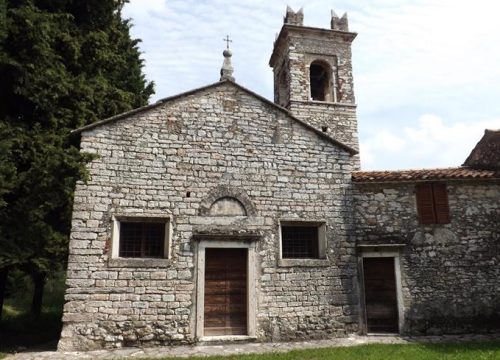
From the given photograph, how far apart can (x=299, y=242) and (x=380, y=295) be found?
2372mm

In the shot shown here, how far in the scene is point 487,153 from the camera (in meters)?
11.6

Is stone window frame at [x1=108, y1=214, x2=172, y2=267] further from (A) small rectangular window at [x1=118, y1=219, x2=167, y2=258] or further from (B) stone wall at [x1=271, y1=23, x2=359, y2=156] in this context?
(B) stone wall at [x1=271, y1=23, x2=359, y2=156]

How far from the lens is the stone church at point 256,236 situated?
866 cm

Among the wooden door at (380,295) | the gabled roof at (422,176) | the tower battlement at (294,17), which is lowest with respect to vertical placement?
the wooden door at (380,295)

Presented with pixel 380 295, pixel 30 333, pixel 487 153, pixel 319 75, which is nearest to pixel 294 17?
pixel 319 75

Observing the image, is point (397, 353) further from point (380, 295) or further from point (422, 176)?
point (422, 176)

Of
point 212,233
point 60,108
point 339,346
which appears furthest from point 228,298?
point 60,108

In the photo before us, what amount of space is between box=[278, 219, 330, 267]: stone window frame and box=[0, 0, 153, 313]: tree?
473 centimetres

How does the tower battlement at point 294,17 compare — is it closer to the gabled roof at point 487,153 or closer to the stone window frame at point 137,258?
the gabled roof at point 487,153

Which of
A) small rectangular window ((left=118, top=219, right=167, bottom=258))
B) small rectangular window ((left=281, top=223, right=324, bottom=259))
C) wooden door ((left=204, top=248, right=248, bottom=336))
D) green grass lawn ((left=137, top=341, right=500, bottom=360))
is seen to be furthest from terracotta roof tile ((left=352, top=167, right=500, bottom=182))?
small rectangular window ((left=118, top=219, right=167, bottom=258))

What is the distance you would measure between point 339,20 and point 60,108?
39.7ft

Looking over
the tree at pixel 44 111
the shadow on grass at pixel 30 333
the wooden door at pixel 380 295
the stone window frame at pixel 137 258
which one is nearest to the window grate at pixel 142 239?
the stone window frame at pixel 137 258

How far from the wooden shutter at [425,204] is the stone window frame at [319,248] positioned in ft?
8.37

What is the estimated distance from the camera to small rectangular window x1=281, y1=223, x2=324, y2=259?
9.85 meters
